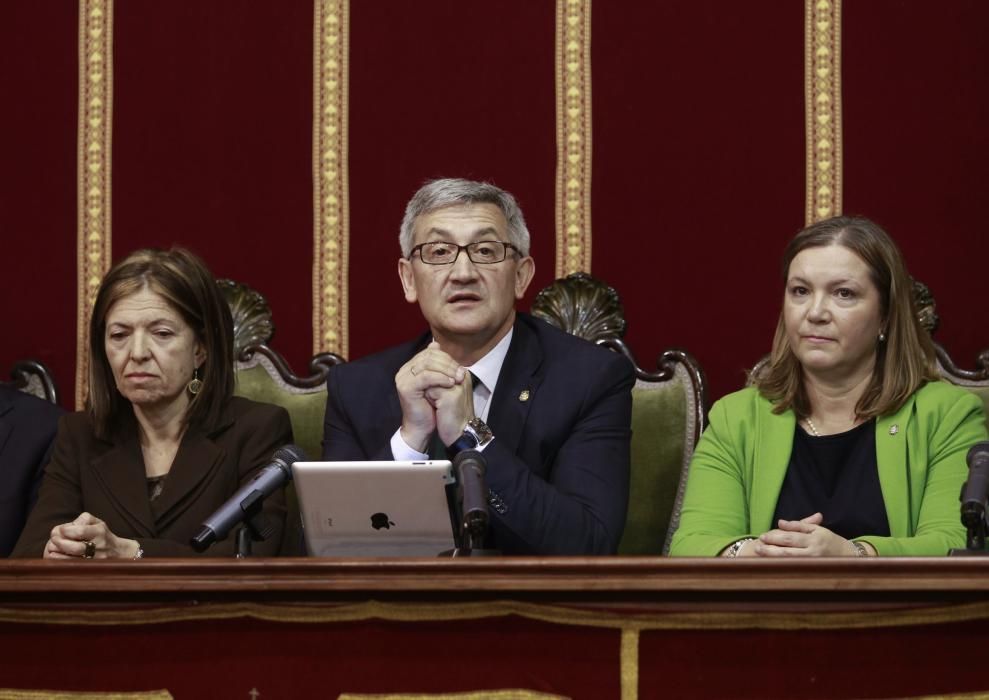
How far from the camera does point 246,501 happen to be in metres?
2.22

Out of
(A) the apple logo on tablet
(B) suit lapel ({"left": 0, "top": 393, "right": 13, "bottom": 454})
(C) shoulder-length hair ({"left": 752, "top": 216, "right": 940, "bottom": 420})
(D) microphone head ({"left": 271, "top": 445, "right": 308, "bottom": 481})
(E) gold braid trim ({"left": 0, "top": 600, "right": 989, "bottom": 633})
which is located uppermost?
(C) shoulder-length hair ({"left": 752, "top": 216, "right": 940, "bottom": 420})

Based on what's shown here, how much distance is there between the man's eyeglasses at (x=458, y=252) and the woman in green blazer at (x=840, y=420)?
544 mm

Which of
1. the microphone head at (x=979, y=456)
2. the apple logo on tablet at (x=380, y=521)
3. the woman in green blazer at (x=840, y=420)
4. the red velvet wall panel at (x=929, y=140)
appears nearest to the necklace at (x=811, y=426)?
the woman in green blazer at (x=840, y=420)

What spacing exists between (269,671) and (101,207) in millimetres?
2261

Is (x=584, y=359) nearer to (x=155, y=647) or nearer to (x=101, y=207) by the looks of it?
(x=155, y=647)

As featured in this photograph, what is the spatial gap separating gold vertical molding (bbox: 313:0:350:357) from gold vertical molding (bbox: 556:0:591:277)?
0.57 metres

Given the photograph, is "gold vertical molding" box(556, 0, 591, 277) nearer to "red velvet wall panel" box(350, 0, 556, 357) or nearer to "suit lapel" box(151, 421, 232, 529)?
"red velvet wall panel" box(350, 0, 556, 357)

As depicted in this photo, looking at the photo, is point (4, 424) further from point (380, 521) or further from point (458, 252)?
point (380, 521)

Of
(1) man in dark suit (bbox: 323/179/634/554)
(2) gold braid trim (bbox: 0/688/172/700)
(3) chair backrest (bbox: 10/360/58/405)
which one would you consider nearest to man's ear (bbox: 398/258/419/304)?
(1) man in dark suit (bbox: 323/179/634/554)

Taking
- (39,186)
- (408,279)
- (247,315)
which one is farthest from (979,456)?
(39,186)

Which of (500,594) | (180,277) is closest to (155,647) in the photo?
(500,594)

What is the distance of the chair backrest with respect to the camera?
355 centimetres

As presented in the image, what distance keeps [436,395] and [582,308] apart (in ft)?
2.93

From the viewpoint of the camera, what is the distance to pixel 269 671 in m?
1.92
